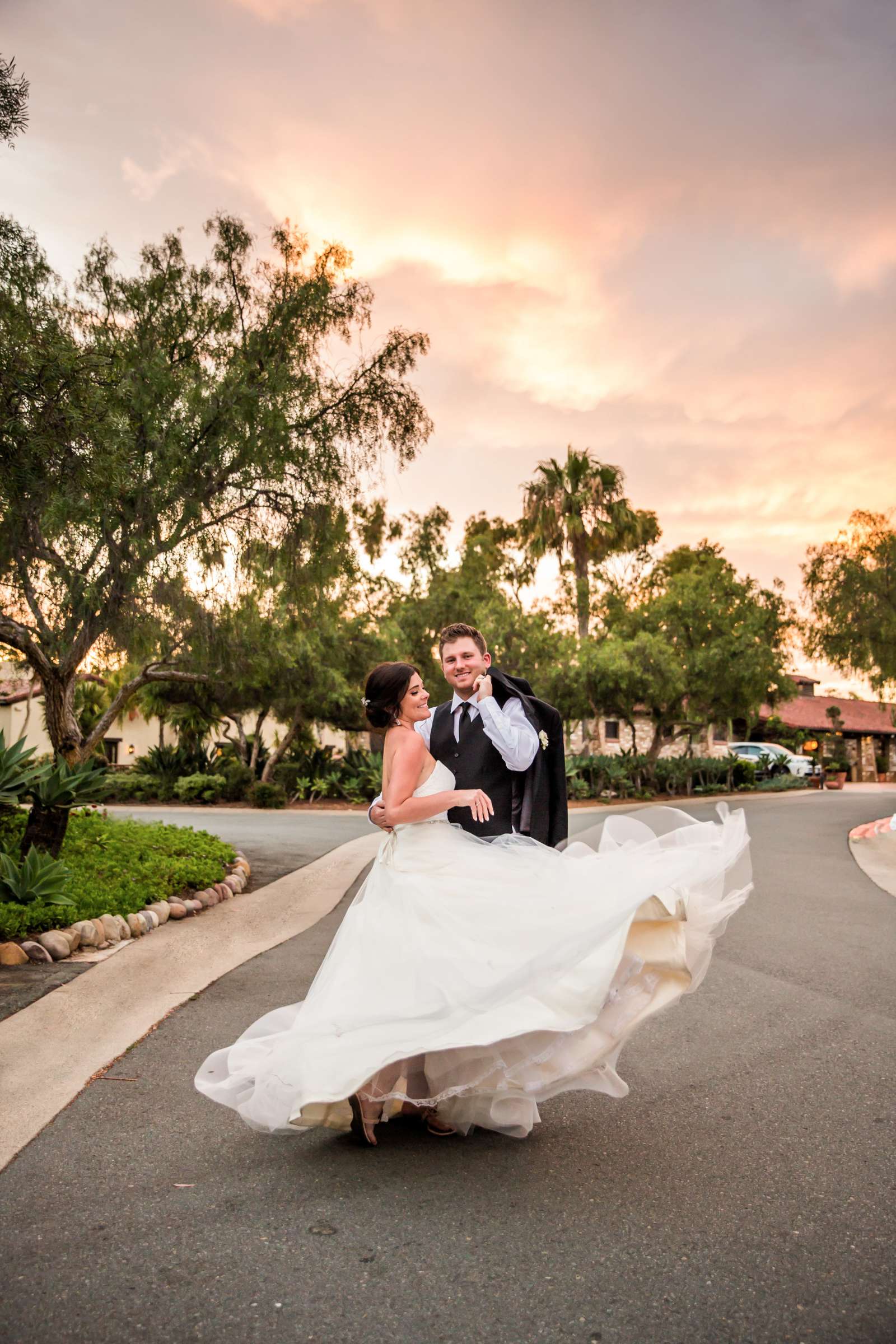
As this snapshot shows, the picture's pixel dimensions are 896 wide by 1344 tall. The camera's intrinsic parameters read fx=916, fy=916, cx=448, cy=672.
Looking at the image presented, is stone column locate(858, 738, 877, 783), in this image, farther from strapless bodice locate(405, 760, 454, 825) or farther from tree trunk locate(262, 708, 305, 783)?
strapless bodice locate(405, 760, 454, 825)

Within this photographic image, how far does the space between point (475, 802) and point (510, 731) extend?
0.35 metres

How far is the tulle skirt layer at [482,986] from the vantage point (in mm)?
3111

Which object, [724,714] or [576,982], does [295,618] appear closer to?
[576,982]

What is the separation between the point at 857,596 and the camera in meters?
24.8

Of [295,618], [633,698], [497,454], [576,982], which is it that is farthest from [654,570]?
[576,982]

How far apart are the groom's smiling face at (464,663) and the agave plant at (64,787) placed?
5.88 m

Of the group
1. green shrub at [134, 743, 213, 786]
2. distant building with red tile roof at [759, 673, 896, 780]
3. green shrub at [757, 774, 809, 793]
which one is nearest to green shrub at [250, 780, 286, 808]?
green shrub at [134, 743, 213, 786]

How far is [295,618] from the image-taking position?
40.4ft

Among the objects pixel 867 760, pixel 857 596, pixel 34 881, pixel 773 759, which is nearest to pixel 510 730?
pixel 34 881

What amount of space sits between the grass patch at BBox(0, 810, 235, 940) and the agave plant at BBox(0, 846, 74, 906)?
0.28 feet

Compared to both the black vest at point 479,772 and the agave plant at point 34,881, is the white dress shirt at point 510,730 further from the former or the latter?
the agave plant at point 34,881

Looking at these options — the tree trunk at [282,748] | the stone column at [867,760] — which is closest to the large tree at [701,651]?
the tree trunk at [282,748]

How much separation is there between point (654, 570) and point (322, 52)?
2784 cm

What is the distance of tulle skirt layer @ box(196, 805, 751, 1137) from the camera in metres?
3.11
